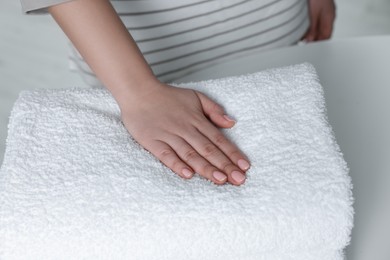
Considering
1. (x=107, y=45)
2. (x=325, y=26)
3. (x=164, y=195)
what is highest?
(x=325, y=26)

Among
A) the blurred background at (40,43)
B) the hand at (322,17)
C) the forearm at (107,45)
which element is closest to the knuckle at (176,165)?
the forearm at (107,45)

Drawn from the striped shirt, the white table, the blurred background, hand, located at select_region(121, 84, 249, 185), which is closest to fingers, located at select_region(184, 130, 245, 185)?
hand, located at select_region(121, 84, 249, 185)

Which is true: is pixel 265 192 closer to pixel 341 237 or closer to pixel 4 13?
pixel 341 237

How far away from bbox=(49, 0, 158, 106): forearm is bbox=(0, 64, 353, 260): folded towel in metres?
0.07

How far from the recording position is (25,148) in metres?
0.66

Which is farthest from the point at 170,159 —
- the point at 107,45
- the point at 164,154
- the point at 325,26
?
the point at 325,26

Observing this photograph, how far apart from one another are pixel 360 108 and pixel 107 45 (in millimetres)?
305

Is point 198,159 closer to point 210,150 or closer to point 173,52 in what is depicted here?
point 210,150

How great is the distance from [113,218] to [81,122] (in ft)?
0.48

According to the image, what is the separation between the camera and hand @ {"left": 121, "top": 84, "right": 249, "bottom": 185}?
2.19ft

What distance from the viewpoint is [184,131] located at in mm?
725

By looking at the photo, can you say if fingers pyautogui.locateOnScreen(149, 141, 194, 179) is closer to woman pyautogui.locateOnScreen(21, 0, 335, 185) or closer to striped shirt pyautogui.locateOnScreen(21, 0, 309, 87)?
woman pyautogui.locateOnScreen(21, 0, 335, 185)

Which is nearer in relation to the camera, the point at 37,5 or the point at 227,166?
the point at 227,166

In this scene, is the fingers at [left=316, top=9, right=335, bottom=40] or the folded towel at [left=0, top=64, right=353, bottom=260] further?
the fingers at [left=316, top=9, right=335, bottom=40]
